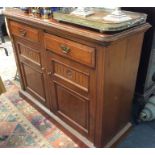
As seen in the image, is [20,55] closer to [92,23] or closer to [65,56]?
[65,56]

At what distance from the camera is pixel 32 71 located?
1556 millimetres

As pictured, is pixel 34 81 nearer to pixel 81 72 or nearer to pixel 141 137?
pixel 81 72

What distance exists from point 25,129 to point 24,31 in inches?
30.4

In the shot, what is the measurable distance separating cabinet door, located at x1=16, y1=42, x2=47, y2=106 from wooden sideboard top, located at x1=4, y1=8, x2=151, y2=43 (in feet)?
0.71

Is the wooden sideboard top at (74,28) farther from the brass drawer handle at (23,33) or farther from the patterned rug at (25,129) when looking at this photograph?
the patterned rug at (25,129)

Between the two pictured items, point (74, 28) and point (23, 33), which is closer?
point (74, 28)

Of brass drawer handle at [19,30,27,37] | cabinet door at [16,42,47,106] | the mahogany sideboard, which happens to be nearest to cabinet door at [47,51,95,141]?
the mahogany sideboard

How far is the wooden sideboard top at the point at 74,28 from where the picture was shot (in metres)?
0.87

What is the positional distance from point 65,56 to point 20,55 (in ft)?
2.11

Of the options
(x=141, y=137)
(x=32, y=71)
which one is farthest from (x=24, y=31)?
(x=141, y=137)

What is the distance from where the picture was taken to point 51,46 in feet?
3.87

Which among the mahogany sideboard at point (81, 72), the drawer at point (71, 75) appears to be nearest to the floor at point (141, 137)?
Answer: the mahogany sideboard at point (81, 72)
